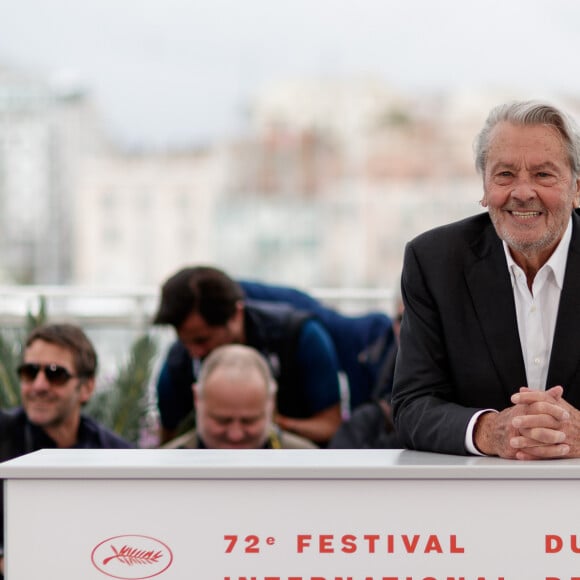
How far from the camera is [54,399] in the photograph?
3.34 m

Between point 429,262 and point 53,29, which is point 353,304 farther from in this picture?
point 53,29

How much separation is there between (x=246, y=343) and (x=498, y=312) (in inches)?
85.0

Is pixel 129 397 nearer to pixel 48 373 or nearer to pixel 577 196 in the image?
pixel 48 373

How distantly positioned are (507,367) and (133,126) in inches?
1516

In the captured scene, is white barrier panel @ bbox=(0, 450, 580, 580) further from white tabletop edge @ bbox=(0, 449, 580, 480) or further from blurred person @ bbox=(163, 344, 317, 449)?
blurred person @ bbox=(163, 344, 317, 449)

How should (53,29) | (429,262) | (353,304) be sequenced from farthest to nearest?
1. (53,29)
2. (353,304)
3. (429,262)

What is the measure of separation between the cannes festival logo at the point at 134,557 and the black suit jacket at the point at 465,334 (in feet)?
1.76

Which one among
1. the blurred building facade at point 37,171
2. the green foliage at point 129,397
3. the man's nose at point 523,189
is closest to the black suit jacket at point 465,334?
the man's nose at point 523,189

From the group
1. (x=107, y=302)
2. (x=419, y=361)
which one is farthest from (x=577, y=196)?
(x=107, y=302)

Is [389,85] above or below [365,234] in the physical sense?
above

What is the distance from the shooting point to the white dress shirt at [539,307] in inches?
78.0

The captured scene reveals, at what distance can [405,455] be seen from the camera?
1.73 metres

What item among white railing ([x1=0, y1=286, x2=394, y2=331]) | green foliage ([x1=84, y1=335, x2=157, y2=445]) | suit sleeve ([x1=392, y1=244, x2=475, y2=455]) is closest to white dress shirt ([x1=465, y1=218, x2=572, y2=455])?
suit sleeve ([x1=392, y1=244, x2=475, y2=455])

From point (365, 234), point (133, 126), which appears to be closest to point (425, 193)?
point (365, 234)
